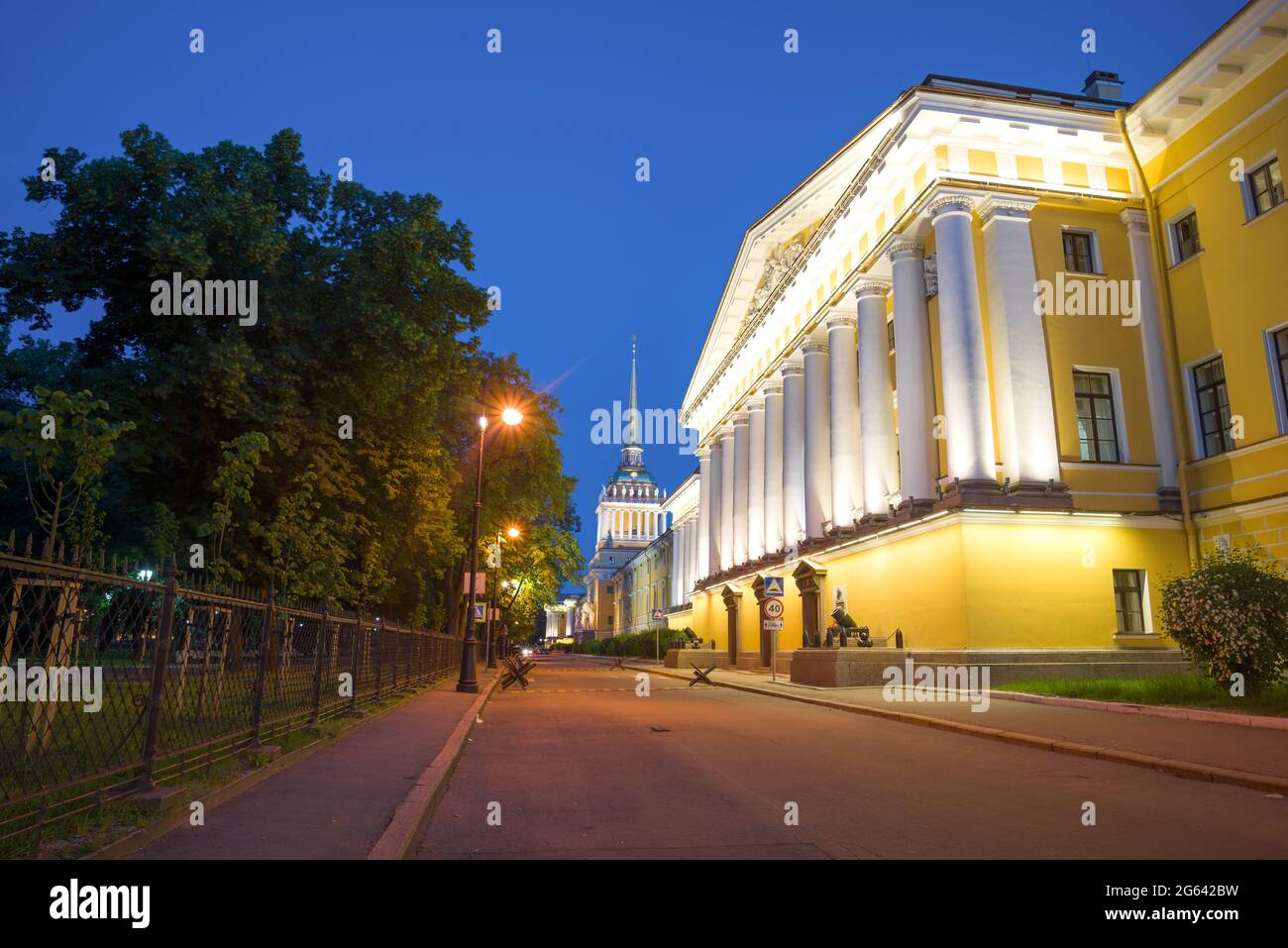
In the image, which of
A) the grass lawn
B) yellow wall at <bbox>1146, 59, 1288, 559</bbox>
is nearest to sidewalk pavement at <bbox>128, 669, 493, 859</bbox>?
the grass lawn

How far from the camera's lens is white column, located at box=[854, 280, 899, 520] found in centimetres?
2923

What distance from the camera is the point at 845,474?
32219mm

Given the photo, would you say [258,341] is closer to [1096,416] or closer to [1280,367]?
[1096,416]

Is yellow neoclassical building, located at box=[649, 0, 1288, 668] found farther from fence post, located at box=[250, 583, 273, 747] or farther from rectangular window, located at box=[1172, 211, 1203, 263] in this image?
fence post, located at box=[250, 583, 273, 747]

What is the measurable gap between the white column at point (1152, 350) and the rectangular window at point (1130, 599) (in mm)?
2563

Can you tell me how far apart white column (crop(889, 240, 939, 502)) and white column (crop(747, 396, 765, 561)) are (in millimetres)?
16871

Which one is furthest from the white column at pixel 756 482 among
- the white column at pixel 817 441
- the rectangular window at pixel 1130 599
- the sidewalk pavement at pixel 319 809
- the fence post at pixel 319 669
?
the sidewalk pavement at pixel 319 809

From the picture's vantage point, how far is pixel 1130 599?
2281 cm

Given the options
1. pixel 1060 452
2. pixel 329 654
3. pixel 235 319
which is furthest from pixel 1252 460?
pixel 235 319

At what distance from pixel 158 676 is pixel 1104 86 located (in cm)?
3557

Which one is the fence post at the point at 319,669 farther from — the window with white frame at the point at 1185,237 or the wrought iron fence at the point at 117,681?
the window with white frame at the point at 1185,237

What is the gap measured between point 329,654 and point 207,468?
296 inches

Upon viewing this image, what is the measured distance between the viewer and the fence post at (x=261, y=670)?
9016 millimetres
